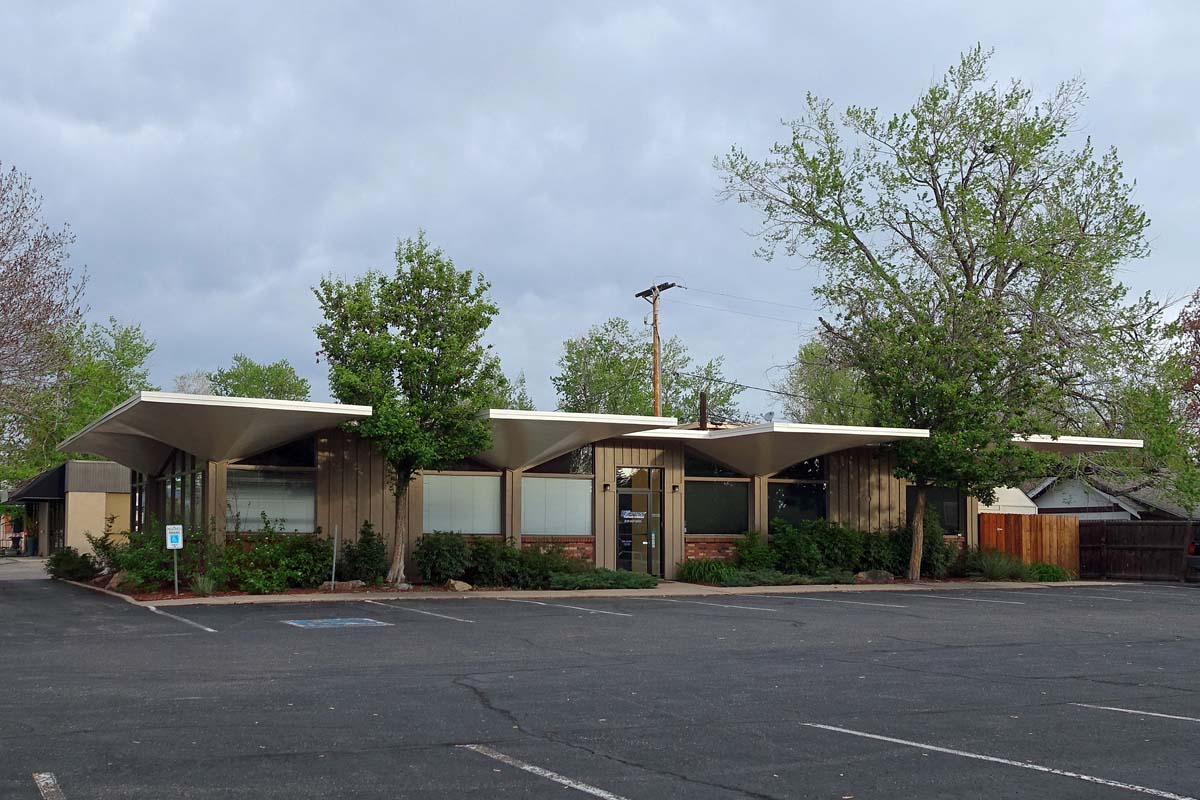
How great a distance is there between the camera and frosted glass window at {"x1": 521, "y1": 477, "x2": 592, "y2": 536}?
25.6 metres

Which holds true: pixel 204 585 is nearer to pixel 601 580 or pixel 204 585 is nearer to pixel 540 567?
pixel 540 567

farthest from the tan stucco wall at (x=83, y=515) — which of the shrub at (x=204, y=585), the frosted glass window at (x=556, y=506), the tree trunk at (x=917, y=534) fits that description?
the tree trunk at (x=917, y=534)

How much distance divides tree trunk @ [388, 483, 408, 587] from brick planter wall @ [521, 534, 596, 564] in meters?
3.28

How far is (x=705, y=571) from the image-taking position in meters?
26.0

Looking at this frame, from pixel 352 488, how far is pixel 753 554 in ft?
29.8

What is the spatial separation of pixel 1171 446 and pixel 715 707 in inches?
928

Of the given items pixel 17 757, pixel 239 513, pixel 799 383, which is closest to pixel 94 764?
pixel 17 757

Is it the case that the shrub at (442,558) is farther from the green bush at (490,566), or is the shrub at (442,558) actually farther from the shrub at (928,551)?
the shrub at (928,551)

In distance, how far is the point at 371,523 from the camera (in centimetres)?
2378

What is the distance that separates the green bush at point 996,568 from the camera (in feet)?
95.2

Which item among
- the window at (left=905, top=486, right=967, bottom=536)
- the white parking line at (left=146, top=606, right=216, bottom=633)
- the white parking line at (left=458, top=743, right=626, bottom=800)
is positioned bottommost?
Answer: the white parking line at (left=146, top=606, right=216, bottom=633)

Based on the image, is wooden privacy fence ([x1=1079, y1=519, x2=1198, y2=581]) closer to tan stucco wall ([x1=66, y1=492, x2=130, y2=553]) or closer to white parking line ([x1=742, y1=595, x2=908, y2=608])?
white parking line ([x1=742, y1=595, x2=908, y2=608])

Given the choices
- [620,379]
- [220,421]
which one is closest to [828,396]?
[620,379]

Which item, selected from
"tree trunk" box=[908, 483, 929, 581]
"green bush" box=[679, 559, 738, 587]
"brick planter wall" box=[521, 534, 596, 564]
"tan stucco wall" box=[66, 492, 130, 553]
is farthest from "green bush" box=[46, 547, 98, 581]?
"tree trunk" box=[908, 483, 929, 581]
